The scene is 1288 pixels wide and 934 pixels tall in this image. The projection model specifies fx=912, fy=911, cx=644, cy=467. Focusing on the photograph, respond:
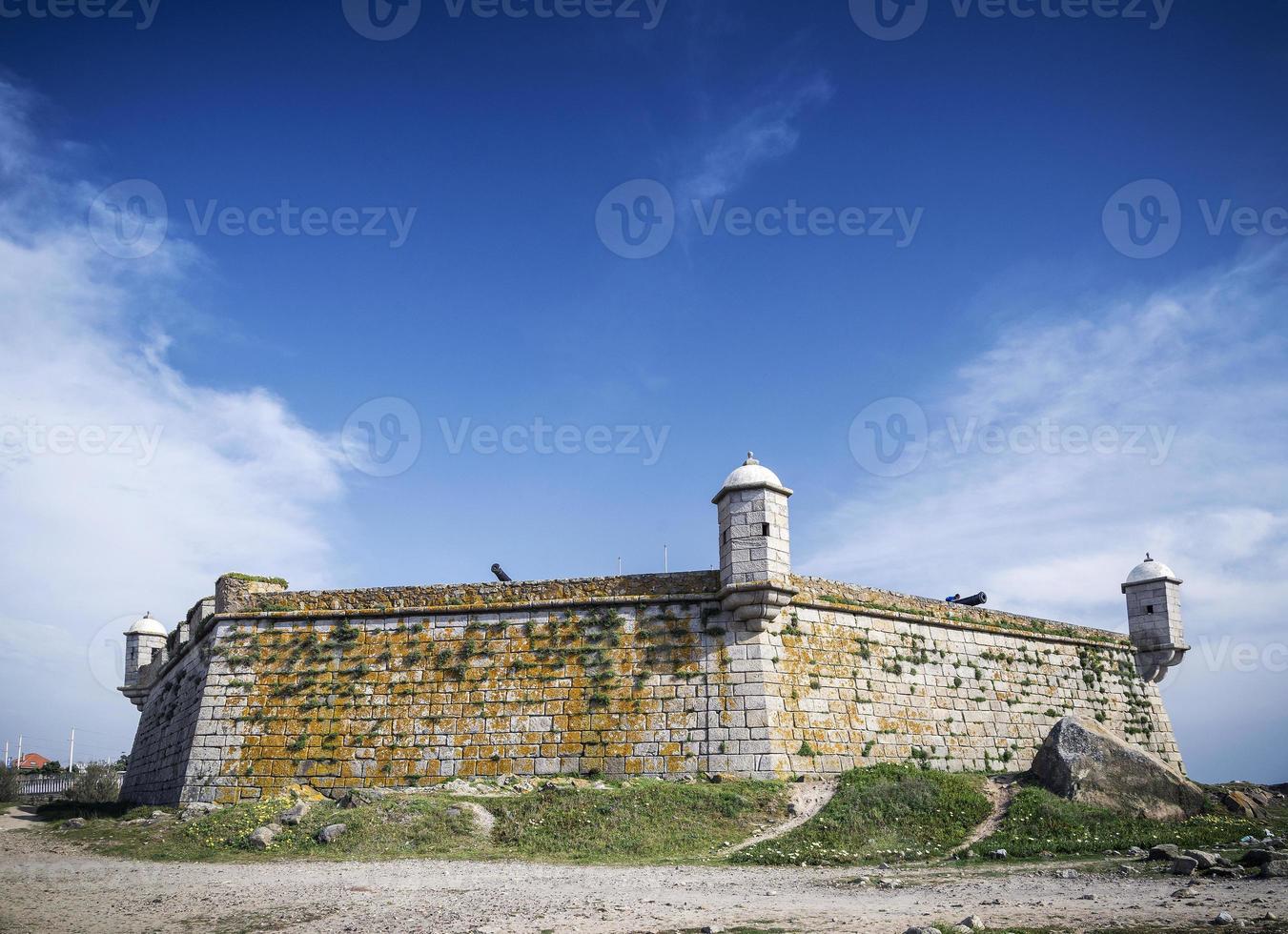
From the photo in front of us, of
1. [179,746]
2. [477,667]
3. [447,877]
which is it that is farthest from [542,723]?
[179,746]

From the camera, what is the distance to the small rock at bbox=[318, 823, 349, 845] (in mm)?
16703

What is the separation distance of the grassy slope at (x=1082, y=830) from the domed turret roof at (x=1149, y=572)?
16.0 meters

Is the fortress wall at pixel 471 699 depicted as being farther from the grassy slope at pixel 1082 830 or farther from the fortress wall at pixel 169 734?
the grassy slope at pixel 1082 830

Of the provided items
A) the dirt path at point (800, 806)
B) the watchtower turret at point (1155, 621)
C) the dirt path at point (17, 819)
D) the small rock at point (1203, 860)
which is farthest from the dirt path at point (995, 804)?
the dirt path at point (17, 819)

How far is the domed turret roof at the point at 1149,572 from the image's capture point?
32594mm

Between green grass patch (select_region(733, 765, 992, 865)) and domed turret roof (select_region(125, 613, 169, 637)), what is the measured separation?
105ft

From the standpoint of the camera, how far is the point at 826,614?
2423 centimetres

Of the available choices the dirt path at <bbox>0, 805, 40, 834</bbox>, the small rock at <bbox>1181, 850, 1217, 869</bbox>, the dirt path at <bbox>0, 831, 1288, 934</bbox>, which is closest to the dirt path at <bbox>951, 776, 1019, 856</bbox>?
the dirt path at <bbox>0, 831, 1288, 934</bbox>

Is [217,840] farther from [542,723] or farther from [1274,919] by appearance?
[1274,919]

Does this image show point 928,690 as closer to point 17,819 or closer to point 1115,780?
point 1115,780

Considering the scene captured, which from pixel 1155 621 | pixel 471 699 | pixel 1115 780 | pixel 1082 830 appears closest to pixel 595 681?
pixel 471 699

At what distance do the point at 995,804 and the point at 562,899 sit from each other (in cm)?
1073

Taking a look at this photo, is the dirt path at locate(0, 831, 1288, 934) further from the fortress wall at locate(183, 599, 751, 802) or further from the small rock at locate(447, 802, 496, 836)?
the fortress wall at locate(183, 599, 751, 802)

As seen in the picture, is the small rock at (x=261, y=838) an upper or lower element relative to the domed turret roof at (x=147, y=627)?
lower
